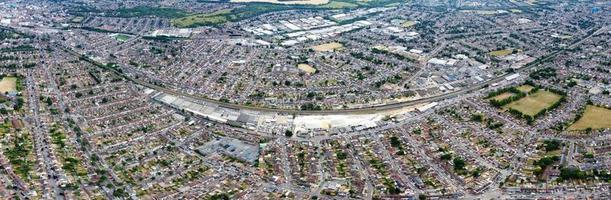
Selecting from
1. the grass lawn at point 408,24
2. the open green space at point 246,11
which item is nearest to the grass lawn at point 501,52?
the grass lawn at point 408,24

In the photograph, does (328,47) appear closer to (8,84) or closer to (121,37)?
(121,37)

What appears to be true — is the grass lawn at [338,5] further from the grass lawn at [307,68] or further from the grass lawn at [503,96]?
the grass lawn at [503,96]

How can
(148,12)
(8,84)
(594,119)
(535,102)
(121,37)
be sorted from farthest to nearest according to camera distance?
(148,12), (121,37), (8,84), (535,102), (594,119)

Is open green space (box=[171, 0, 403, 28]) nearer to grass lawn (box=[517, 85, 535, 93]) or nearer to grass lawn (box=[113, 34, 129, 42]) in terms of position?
grass lawn (box=[113, 34, 129, 42])

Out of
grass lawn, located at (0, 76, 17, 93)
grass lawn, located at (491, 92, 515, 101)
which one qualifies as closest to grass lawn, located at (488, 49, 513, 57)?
grass lawn, located at (491, 92, 515, 101)

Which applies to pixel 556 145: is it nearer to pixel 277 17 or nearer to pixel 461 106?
pixel 461 106

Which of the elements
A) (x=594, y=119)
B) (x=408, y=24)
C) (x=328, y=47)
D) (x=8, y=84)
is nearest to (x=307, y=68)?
(x=328, y=47)
